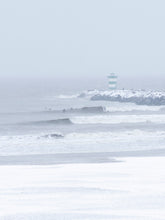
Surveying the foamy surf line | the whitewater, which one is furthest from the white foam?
the foamy surf line

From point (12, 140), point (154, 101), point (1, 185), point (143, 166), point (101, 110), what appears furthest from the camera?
point (154, 101)

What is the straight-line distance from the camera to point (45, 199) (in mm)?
10609

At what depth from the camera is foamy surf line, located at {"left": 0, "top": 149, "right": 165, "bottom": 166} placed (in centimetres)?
1609

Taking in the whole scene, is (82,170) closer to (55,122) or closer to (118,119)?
(55,122)

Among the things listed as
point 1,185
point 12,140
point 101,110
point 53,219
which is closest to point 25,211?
point 53,219

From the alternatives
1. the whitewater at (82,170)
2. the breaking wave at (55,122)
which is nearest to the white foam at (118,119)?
the breaking wave at (55,122)

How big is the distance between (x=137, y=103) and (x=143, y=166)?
32408mm

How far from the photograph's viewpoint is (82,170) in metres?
13.8

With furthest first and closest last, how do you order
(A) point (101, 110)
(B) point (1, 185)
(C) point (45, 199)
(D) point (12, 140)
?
(A) point (101, 110) → (D) point (12, 140) → (B) point (1, 185) → (C) point (45, 199)

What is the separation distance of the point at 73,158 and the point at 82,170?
10.1 feet

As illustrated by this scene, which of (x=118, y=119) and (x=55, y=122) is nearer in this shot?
(x=55, y=122)

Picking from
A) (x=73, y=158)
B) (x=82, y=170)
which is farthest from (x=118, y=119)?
(x=82, y=170)

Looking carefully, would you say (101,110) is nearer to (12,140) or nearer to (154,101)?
(154,101)

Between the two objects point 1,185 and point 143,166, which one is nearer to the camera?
point 1,185
